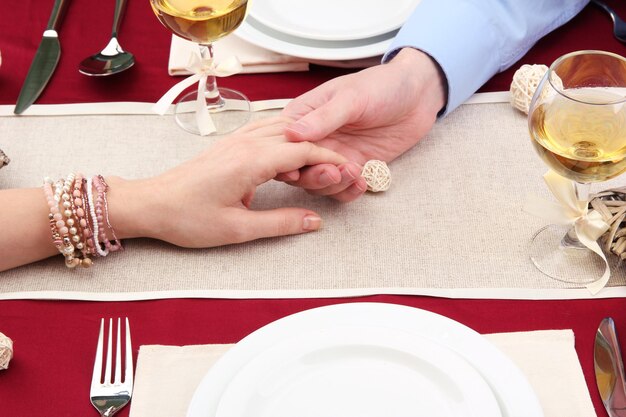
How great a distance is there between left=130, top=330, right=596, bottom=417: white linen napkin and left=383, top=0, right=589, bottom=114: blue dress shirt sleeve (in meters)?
0.44

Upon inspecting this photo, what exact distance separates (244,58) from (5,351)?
23.7 inches

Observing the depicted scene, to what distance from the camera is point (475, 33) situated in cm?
121

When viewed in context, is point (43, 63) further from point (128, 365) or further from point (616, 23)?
point (616, 23)

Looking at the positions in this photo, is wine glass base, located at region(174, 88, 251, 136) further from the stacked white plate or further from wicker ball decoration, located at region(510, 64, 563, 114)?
wicker ball decoration, located at region(510, 64, 563, 114)

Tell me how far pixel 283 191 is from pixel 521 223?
1.00 ft

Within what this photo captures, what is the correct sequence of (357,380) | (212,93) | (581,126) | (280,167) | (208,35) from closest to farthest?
(357,380) < (581,126) < (280,167) < (208,35) < (212,93)

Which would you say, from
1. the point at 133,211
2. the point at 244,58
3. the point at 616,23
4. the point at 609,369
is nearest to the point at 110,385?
the point at 133,211

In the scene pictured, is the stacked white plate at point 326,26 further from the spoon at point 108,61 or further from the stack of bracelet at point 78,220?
the stack of bracelet at point 78,220

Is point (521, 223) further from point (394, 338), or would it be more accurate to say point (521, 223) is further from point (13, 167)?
point (13, 167)

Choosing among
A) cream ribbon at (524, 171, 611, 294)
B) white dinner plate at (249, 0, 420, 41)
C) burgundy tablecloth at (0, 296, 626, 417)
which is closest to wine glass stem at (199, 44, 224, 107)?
white dinner plate at (249, 0, 420, 41)

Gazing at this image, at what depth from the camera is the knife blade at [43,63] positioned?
1.19 metres

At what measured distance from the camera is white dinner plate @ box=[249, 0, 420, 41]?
1.21 metres

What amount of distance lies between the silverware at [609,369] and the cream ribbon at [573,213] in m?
0.07

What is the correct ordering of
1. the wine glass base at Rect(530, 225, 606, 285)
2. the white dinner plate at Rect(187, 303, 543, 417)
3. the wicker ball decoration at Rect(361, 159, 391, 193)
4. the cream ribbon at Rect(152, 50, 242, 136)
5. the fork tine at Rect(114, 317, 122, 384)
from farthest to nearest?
the cream ribbon at Rect(152, 50, 242, 136) < the wicker ball decoration at Rect(361, 159, 391, 193) < the wine glass base at Rect(530, 225, 606, 285) < the fork tine at Rect(114, 317, 122, 384) < the white dinner plate at Rect(187, 303, 543, 417)
